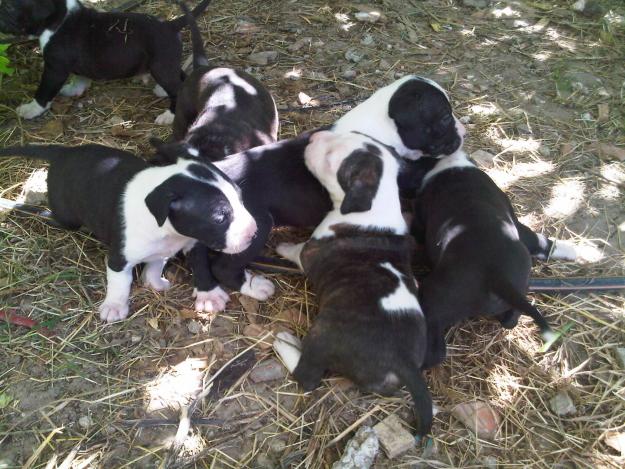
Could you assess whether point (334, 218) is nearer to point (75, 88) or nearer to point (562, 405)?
point (562, 405)

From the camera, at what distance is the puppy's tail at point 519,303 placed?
10.1 feet

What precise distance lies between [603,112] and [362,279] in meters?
3.95

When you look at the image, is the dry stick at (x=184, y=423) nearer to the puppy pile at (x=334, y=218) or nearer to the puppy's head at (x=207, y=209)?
the puppy pile at (x=334, y=218)

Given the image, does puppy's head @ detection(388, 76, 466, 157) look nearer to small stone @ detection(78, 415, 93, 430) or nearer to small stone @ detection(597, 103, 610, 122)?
small stone @ detection(597, 103, 610, 122)

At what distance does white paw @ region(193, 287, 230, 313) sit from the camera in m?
3.93

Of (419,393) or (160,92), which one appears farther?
(160,92)

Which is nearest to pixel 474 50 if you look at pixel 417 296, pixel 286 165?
pixel 286 165

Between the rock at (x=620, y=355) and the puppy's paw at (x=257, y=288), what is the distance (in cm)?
254

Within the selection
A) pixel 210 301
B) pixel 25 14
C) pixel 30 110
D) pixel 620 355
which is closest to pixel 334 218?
pixel 210 301

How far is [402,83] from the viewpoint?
14.2ft

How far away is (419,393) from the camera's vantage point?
306 centimetres

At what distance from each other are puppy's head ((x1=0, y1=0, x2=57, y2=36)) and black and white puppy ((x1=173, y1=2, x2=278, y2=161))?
146cm

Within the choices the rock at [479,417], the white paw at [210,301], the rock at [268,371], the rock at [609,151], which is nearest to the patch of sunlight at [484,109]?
the rock at [609,151]

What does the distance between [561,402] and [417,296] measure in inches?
46.9
